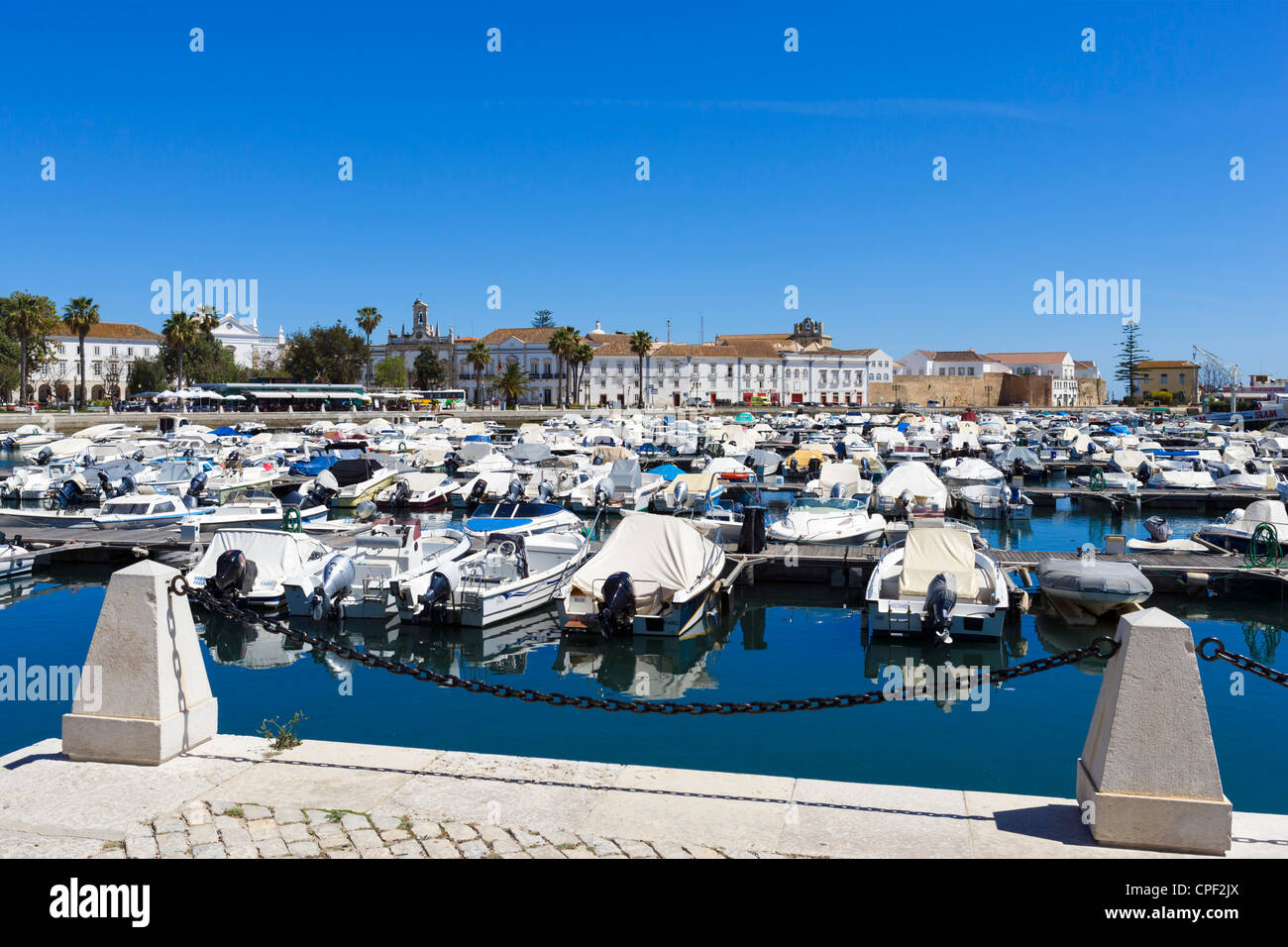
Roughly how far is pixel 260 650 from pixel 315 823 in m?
16.7

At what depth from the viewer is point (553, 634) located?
888 inches

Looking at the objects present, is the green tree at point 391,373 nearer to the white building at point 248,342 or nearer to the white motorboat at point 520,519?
the white building at point 248,342

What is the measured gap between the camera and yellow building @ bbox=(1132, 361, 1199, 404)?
18664cm

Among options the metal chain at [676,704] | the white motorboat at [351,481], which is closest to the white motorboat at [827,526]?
the white motorboat at [351,481]

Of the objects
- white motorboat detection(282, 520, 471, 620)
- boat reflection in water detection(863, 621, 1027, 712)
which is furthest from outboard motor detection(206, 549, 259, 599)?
boat reflection in water detection(863, 621, 1027, 712)

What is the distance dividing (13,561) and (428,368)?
128306 millimetres

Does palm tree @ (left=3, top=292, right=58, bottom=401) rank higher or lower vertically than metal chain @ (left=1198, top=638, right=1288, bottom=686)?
higher

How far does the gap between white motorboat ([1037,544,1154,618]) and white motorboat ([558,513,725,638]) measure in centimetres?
783

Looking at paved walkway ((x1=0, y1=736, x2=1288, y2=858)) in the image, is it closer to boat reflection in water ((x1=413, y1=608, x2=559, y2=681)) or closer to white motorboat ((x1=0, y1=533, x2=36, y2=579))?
boat reflection in water ((x1=413, y1=608, x2=559, y2=681))

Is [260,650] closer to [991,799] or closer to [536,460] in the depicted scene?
[991,799]

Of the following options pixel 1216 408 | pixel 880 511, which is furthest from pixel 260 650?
pixel 1216 408

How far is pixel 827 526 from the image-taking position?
105 feet

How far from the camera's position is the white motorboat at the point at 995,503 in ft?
144
